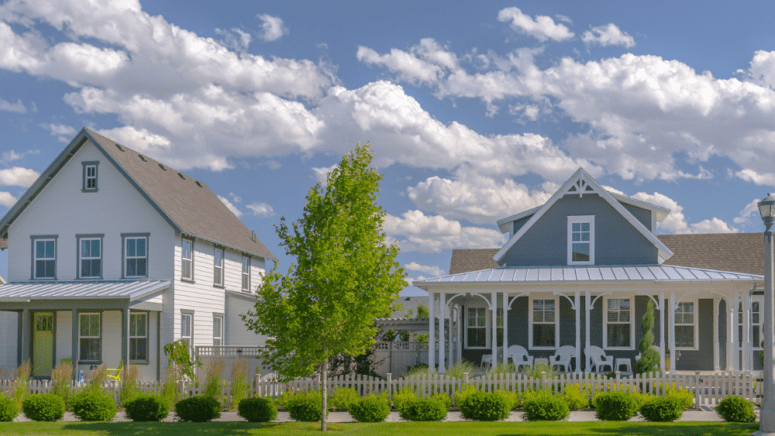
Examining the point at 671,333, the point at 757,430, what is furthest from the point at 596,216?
the point at 757,430

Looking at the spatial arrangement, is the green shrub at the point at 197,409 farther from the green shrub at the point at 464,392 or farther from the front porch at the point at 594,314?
the front porch at the point at 594,314

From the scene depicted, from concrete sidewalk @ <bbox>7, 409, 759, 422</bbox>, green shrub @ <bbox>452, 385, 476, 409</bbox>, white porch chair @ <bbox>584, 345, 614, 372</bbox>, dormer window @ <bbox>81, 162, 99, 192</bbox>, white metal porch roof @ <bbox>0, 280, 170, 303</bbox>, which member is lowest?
concrete sidewalk @ <bbox>7, 409, 759, 422</bbox>

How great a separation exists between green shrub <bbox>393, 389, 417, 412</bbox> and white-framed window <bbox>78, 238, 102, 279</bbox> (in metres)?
14.3

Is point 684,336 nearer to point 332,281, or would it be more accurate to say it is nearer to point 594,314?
point 594,314

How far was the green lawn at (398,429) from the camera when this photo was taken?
15.1 metres

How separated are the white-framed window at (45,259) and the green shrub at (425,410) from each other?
17153mm

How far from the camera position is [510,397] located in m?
18.4

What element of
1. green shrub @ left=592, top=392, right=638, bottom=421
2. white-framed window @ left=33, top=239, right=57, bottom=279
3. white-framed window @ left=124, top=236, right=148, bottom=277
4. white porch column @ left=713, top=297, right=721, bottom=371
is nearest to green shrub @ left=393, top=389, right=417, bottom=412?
green shrub @ left=592, top=392, right=638, bottom=421

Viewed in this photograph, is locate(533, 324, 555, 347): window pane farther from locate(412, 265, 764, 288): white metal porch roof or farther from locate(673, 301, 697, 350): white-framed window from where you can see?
locate(673, 301, 697, 350): white-framed window

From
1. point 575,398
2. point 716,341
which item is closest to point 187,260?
point 575,398

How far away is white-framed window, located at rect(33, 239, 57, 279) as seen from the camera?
2812cm

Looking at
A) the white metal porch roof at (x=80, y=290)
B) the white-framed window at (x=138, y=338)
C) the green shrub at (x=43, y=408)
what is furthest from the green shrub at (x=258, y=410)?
the white-framed window at (x=138, y=338)

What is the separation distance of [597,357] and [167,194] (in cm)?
1734

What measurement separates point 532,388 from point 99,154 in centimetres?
1854
